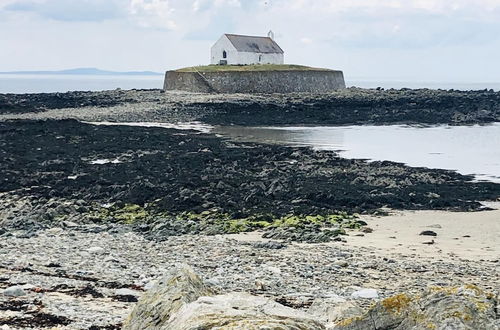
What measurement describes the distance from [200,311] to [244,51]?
Answer: 7074cm

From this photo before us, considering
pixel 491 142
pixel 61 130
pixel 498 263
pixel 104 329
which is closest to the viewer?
pixel 104 329

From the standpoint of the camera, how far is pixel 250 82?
66375 millimetres

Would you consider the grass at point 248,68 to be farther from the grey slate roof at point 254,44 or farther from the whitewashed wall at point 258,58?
the grey slate roof at point 254,44

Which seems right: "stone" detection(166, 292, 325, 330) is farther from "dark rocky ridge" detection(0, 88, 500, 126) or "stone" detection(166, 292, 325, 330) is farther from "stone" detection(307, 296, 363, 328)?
"dark rocky ridge" detection(0, 88, 500, 126)

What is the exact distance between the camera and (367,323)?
5188mm

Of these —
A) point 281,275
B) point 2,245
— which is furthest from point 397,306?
point 2,245

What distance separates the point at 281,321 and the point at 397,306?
0.92 m

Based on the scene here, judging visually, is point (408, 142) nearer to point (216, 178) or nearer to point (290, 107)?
point (290, 107)

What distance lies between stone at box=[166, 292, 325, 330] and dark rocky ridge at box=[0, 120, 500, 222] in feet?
38.2

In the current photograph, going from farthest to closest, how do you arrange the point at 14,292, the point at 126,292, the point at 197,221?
the point at 197,221, the point at 126,292, the point at 14,292

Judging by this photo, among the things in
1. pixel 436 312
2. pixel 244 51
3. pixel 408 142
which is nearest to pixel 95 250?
pixel 436 312

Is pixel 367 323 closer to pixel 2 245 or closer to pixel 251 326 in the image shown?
pixel 251 326

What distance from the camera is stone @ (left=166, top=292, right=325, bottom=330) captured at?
15.2 ft

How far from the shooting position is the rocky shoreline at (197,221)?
952 centimetres
